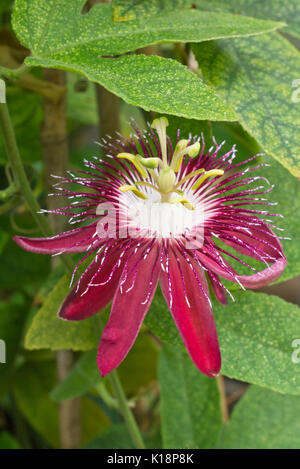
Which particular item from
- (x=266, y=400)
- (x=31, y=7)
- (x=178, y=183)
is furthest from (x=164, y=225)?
(x=266, y=400)

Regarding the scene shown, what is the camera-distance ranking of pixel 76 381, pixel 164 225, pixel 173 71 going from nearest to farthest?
pixel 173 71 → pixel 164 225 → pixel 76 381

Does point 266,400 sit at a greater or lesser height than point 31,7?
lesser

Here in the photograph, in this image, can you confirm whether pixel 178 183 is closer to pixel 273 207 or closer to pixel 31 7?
pixel 273 207

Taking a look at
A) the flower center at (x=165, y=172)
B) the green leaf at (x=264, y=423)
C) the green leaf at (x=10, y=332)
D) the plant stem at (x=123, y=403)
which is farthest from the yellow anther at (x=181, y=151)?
the green leaf at (x=10, y=332)

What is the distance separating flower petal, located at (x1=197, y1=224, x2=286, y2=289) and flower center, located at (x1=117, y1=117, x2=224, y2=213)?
70 mm

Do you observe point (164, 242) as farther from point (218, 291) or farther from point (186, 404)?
point (186, 404)

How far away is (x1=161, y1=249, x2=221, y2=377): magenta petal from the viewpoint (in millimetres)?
535

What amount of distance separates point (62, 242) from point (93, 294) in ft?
0.20

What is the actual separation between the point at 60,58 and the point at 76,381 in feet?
1.55

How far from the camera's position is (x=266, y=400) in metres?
0.90

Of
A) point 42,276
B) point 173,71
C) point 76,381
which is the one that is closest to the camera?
point 173,71

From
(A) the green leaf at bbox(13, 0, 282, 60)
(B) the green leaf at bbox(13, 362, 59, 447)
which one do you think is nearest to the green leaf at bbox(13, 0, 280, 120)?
(A) the green leaf at bbox(13, 0, 282, 60)

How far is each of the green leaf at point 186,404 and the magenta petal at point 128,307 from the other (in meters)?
0.29

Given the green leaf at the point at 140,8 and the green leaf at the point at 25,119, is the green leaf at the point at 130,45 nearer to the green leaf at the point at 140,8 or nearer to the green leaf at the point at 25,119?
the green leaf at the point at 140,8
